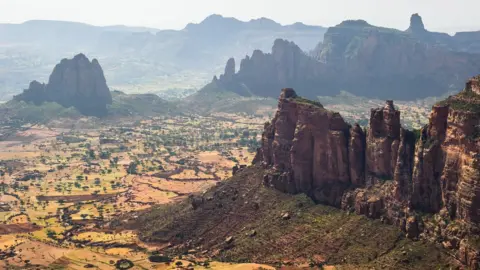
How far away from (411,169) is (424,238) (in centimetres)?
1292

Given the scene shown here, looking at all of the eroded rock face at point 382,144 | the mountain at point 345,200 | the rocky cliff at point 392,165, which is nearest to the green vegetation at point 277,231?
the mountain at point 345,200

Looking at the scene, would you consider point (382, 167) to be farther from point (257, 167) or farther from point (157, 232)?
point (157, 232)

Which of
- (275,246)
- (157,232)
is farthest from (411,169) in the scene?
(157,232)

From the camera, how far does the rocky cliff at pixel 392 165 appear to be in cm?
9688

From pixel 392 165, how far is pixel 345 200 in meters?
13.0

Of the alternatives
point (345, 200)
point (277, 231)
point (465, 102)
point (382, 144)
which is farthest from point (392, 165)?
point (277, 231)

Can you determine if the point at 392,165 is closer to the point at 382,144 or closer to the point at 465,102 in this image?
the point at 382,144

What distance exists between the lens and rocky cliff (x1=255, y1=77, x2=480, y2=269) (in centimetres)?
9688

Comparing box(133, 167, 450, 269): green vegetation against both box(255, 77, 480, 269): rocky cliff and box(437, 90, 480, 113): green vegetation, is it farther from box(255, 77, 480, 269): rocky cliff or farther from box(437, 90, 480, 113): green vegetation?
box(437, 90, 480, 113): green vegetation

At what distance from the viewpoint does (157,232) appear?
468 ft

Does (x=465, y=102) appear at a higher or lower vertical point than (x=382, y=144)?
higher

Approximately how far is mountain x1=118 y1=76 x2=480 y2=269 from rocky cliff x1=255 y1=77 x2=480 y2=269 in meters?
0.19

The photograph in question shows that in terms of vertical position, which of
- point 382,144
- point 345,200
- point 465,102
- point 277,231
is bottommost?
point 277,231

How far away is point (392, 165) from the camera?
115 m
